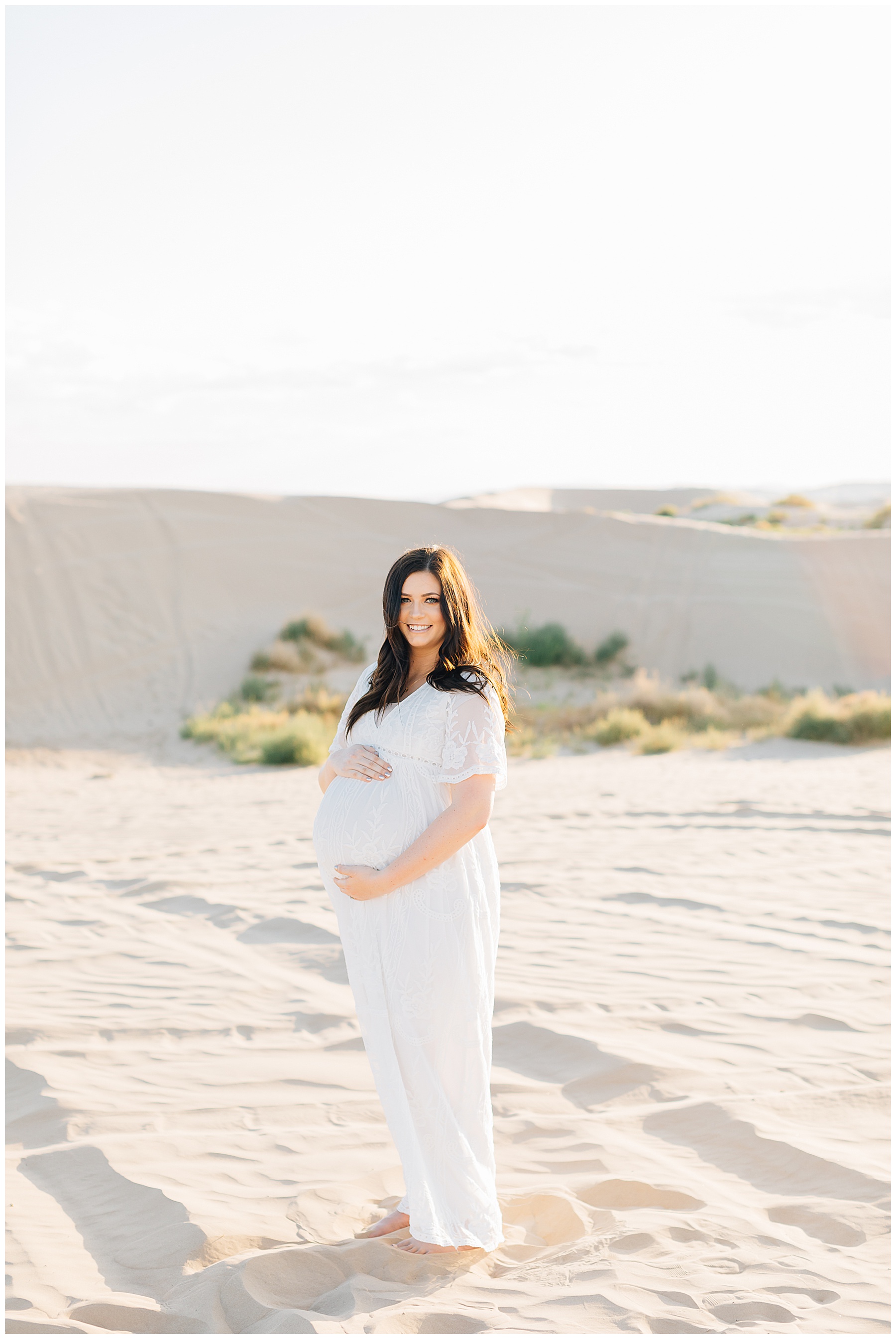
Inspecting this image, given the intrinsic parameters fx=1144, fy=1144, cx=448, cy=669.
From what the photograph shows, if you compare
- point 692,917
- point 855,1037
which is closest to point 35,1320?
point 855,1037

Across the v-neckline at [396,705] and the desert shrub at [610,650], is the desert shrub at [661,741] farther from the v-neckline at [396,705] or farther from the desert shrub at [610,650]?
the v-neckline at [396,705]

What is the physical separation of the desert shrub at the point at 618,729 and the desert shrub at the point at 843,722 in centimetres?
180

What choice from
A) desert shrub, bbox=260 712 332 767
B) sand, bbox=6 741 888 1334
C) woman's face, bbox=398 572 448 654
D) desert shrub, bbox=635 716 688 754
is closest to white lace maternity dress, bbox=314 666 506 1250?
woman's face, bbox=398 572 448 654

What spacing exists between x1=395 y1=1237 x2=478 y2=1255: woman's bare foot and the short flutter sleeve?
1259 mm

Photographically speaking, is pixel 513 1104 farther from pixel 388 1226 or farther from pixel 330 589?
pixel 330 589

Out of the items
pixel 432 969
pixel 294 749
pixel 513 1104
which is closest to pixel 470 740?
pixel 432 969

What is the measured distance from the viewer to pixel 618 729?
14492 mm

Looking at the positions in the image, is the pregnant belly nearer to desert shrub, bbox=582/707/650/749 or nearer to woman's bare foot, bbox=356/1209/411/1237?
woman's bare foot, bbox=356/1209/411/1237

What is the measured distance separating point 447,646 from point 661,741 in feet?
35.2

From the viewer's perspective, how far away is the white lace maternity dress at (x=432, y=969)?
2973mm

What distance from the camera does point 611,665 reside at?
21.6m

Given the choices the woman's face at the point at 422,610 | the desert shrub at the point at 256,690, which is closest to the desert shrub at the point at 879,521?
the desert shrub at the point at 256,690

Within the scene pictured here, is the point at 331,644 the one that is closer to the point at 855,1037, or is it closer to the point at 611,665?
the point at 611,665

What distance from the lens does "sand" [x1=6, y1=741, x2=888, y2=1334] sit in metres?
2.88
